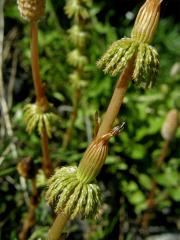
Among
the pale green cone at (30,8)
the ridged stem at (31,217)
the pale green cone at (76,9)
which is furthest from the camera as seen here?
the pale green cone at (76,9)

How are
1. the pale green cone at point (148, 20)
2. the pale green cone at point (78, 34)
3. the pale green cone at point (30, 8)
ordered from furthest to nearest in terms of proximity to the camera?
the pale green cone at point (78, 34)
the pale green cone at point (30, 8)
the pale green cone at point (148, 20)

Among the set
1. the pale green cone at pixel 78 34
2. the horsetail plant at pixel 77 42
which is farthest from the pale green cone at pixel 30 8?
the pale green cone at pixel 78 34

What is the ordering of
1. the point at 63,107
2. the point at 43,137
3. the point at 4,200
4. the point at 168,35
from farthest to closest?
the point at 168,35, the point at 63,107, the point at 4,200, the point at 43,137

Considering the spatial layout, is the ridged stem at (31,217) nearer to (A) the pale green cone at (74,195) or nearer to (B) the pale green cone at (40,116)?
(B) the pale green cone at (40,116)

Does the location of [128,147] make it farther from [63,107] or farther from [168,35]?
[168,35]

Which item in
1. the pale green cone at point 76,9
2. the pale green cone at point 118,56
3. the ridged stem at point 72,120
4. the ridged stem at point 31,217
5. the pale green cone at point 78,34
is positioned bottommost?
the ridged stem at point 31,217

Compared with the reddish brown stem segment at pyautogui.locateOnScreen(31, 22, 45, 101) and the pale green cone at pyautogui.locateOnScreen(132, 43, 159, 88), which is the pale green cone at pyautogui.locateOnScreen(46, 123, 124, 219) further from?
the reddish brown stem segment at pyautogui.locateOnScreen(31, 22, 45, 101)

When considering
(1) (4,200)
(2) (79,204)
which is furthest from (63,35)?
(2) (79,204)
